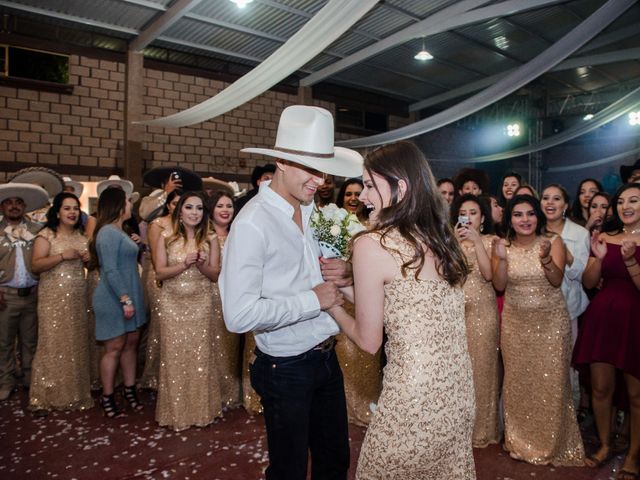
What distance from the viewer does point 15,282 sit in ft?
14.2

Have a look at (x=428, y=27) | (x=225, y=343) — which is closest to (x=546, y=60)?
(x=428, y=27)

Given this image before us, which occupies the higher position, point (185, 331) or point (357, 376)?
point (185, 331)

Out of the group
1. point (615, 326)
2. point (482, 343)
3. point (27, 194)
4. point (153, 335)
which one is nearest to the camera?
point (615, 326)

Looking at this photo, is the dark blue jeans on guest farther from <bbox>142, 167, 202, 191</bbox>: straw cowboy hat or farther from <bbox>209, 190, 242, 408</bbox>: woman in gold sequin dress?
<bbox>142, 167, 202, 191</bbox>: straw cowboy hat

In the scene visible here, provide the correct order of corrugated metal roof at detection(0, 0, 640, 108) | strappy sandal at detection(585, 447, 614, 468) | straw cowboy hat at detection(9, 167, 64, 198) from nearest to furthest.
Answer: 1. strappy sandal at detection(585, 447, 614, 468)
2. straw cowboy hat at detection(9, 167, 64, 198)
3. corrugated metal roof at detection(0, 0, 640, 108)

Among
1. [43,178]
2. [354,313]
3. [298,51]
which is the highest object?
[298,51]

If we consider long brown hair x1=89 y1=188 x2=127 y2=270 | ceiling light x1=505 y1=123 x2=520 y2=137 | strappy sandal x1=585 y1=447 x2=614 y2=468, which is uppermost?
ceiling light x1=505 y1=123 x2=520 y2=137

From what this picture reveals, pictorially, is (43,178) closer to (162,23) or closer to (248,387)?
(248,387)

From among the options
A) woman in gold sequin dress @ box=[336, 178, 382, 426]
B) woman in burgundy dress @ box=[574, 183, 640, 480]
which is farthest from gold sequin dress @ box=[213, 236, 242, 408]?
woman in burgundy dress @ box=[574, 183, 640, 480]

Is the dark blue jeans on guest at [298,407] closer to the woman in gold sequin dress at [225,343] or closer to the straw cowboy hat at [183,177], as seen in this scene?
the woman in gold sequin dress at [225,343]

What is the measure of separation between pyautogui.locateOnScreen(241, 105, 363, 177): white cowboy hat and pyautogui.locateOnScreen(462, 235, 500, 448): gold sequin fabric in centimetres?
181

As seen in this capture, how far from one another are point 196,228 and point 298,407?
2.31 m

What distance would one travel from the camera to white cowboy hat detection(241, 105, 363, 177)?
1815 millimetres

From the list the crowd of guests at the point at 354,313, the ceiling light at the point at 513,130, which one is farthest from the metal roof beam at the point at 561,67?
the crowd of guests at the point at 354,313
